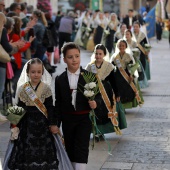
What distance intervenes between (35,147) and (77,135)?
439 mm

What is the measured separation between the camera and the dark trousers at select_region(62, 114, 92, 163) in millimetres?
6281

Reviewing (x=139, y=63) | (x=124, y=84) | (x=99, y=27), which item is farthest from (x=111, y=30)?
(x=124, y=84)

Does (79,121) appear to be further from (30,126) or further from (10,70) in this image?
(10,70)

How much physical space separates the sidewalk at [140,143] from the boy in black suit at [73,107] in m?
1.12

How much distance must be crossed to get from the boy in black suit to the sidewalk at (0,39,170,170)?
3.67 feet

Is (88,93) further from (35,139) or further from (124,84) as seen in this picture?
(124,84)

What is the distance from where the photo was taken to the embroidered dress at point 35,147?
638 cm

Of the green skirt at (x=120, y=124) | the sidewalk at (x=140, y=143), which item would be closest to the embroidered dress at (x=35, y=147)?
the sidewalk at (x=140, y=143)

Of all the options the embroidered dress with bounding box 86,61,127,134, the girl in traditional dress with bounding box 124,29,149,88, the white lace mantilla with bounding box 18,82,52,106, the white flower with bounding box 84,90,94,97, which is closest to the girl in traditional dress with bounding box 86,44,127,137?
the embroidered dress with bounding box 86,61,127,134

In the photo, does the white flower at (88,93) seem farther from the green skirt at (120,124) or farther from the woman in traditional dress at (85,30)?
the woman in traditional dress at (85,30)

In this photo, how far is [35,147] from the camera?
641cm

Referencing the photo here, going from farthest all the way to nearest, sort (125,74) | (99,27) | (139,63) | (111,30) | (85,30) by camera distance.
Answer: (85,30) < (99,27) < (111,30) < (139,63) < (125,74)

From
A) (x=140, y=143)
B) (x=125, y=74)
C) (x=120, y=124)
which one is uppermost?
(x=125, y=74)

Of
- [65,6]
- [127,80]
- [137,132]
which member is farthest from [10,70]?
[65,6]
